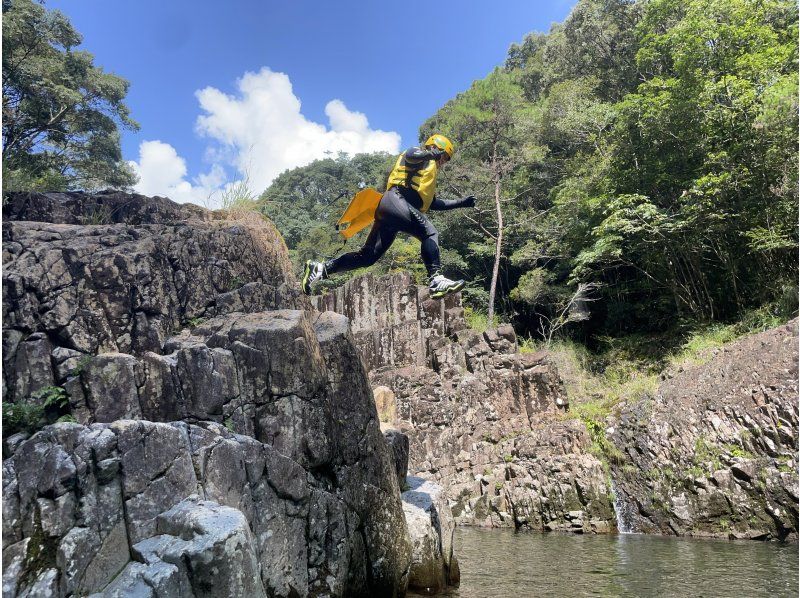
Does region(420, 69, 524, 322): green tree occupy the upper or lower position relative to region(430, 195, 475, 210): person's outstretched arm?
upper

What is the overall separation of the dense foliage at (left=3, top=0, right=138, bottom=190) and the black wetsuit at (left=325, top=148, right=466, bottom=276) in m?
11.6

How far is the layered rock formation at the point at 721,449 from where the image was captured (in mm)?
9477

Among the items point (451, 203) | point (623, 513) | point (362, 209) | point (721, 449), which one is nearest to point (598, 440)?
point (623, 513)

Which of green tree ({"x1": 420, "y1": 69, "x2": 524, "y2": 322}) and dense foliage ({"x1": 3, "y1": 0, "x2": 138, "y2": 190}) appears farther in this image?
green tree ({"x1": 420, "y1": 69, "x2": 524, "y2": 322})

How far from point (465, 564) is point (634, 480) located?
508 centimetres

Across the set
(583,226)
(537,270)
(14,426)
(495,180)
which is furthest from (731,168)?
(14,426)

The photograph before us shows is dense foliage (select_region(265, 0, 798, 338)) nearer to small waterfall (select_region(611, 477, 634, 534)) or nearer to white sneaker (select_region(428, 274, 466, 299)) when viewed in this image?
small waterfall (select_region(611, 477, 634, 534))

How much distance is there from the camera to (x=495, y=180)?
20391 mm

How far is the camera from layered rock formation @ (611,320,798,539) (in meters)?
9.48

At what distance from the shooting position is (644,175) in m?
15.9

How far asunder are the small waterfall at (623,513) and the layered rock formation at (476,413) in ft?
0.53

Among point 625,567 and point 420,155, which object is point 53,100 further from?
point 625,567

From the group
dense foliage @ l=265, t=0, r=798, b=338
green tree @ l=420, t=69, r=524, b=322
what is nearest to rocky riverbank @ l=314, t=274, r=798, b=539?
dense foliage @ l=265, t=0, r=798, b=338

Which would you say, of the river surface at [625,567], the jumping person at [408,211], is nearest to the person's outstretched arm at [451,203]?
the jumping person at [408,211]
